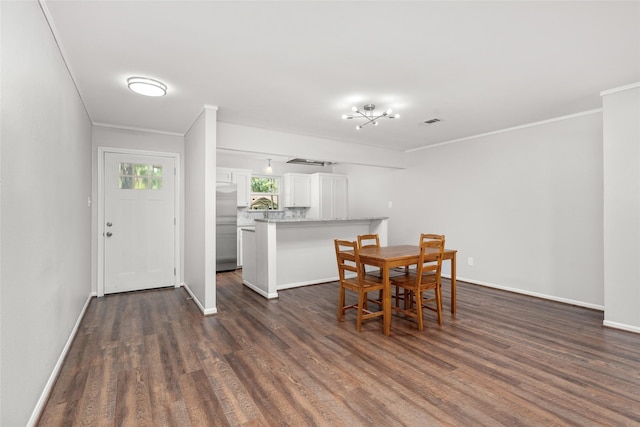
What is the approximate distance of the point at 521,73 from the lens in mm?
2836

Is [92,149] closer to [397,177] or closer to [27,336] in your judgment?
[27,336]

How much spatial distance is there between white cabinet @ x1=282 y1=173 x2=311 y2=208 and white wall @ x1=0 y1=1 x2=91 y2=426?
5.10m

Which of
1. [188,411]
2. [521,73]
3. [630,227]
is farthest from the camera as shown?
[630,227]

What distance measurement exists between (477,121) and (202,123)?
11.7 feet

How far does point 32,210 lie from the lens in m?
1.77

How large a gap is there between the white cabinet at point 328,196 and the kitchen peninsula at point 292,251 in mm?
2391

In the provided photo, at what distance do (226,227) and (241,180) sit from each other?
115cm

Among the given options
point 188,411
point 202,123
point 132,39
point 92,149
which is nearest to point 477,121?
point 202,123

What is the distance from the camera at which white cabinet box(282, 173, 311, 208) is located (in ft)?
25.4

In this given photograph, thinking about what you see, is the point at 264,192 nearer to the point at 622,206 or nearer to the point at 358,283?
the point at 358,283

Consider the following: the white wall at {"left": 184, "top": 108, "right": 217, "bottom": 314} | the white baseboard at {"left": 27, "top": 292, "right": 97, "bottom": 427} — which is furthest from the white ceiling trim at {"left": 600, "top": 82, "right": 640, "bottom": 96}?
the white baseboard at {"left": 27, "top": 292, "right": 97, "bottom": 427}

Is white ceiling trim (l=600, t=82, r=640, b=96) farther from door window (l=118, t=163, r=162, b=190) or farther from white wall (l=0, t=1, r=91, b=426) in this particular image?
door window (l=118, t=163, r=162, b=190)

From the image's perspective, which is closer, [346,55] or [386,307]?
[346,55]

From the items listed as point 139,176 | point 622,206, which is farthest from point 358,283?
point 139,176
